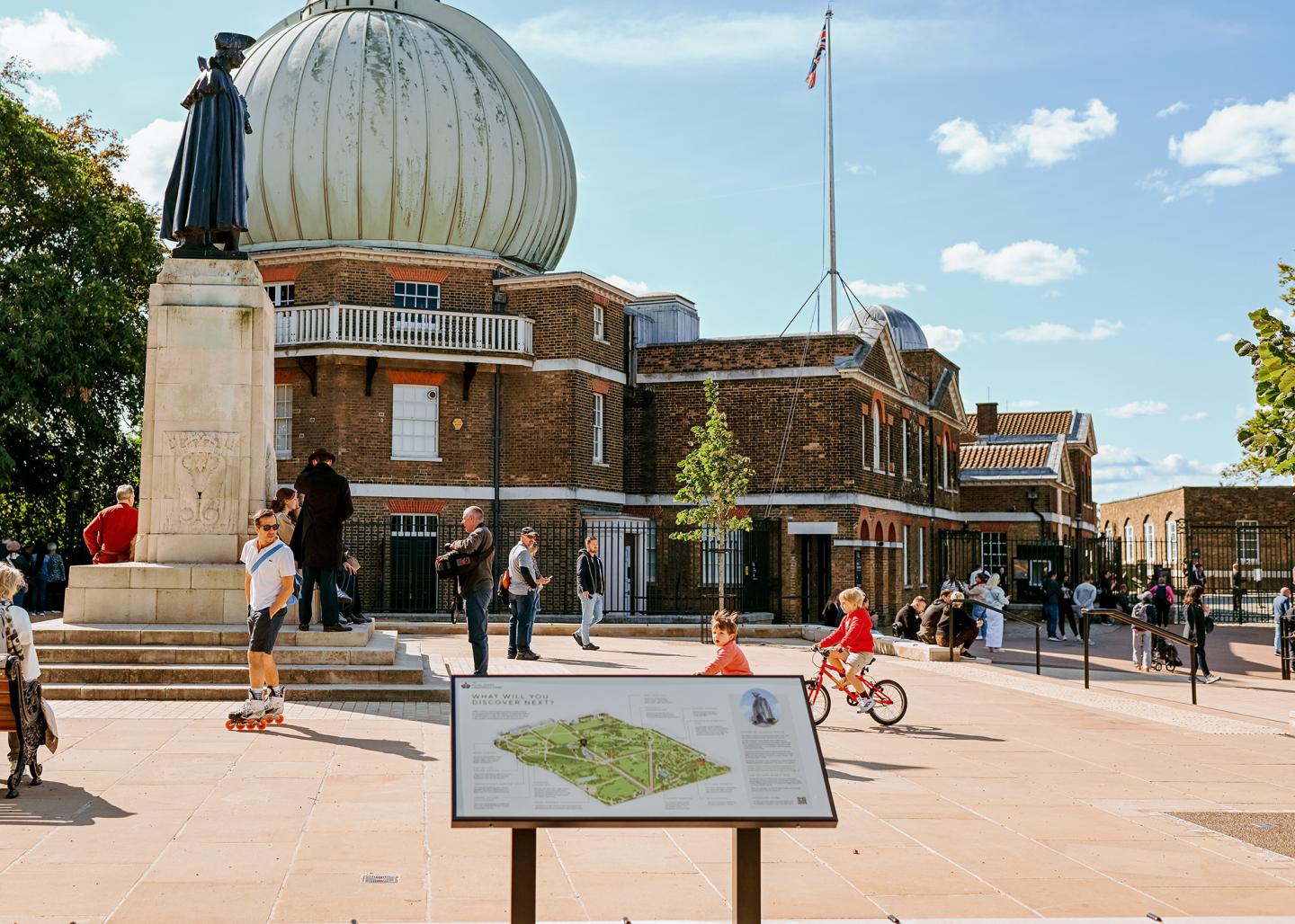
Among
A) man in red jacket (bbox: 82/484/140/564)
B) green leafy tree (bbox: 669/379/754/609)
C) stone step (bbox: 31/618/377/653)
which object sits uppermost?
green leafy tree (bbox: 669/379/754/609)

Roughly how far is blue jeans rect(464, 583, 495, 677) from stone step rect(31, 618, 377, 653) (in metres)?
1.16

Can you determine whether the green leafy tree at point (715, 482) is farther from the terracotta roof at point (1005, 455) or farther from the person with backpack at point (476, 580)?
the terracotta roof at point (1005, 455)

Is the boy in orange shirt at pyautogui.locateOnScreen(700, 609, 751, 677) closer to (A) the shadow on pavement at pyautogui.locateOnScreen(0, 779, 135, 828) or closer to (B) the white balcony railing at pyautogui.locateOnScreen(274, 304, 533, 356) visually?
(A) the shadow on pavement at pyautogui.locateOnScreen(0, 779, 135, 828)

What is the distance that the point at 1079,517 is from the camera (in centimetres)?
5797

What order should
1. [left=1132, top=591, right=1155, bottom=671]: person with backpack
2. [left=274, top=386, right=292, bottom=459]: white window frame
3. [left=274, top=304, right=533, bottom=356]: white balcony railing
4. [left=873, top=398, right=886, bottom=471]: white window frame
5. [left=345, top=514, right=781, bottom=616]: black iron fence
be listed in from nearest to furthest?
[left=1132, top=591, right=1155, bottom=671]: person with backpack → [left=345, top=514, right=781, bottom=616]: black iron fence → [left=274, top=304, right=533, bottom=356]: white balcony railing → [left=274, top=386, right=292, bottom=459]: white window frame → [left=873, top=398, right=886, bottom=471]: white window frame

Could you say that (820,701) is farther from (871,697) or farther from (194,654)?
(194,654)

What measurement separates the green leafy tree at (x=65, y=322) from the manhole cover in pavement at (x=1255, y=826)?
25684mm

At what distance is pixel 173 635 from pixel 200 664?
47cm

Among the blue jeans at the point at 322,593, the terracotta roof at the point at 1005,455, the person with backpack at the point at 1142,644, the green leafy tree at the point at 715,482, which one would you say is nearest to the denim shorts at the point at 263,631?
the blue jeans at the point at 322,593

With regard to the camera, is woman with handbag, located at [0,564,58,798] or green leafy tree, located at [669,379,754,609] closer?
woman with handbag, located at [0,564,58,798]

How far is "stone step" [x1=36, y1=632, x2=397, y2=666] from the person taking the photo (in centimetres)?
1249

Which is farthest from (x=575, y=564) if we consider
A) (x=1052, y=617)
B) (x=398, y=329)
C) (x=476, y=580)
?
(x=476, y=580)

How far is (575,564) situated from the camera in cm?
3072

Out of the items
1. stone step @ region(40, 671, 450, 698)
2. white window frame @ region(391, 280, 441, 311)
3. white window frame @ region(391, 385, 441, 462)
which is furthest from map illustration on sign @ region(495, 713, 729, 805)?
white window frame @ region(391, 280, 441, 311)
